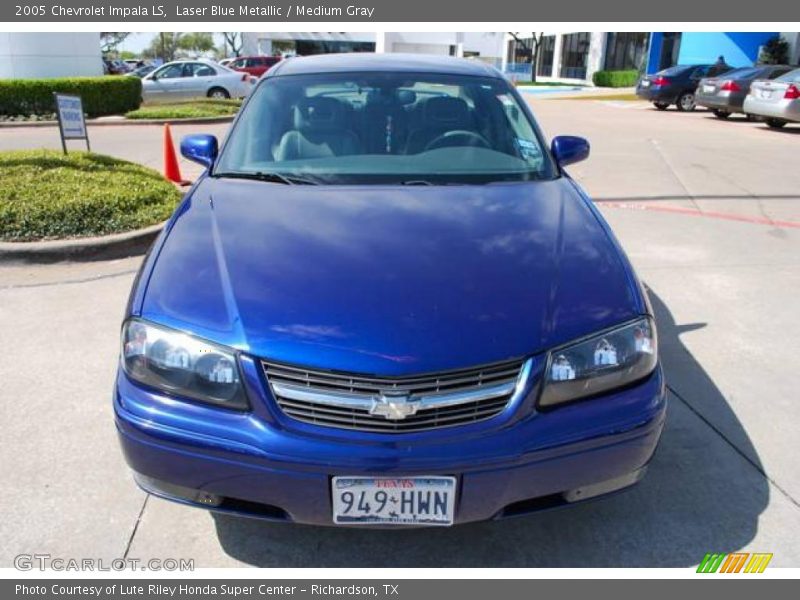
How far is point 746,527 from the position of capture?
2.65 metres

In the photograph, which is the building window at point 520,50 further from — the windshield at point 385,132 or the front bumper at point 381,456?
the front bumper at point 381,456

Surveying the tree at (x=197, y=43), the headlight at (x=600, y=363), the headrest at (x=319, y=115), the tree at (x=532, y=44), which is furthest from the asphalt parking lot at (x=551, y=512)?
the tree at (x=197, y=43)

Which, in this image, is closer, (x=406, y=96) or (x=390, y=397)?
(x=390, y=397)

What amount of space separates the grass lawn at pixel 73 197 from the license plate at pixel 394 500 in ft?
15.3

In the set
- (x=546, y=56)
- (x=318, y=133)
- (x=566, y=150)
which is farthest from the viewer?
(x=546, y=56)

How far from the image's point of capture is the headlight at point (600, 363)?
2170 mm

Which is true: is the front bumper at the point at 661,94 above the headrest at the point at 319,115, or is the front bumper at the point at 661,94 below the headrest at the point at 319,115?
below

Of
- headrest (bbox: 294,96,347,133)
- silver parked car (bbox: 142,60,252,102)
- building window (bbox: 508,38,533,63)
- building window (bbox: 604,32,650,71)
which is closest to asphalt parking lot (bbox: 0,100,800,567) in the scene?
headrest (bbox: 294,96,347,133)

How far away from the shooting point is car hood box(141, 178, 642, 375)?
2111mm

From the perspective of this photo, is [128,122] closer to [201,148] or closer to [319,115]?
[201,148]

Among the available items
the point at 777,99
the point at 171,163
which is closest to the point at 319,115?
the point at 171,163

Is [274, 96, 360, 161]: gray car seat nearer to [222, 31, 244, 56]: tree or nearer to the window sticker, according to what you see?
the window sticker

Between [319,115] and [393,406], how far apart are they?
2074mm

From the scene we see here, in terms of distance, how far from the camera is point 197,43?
81125mm
